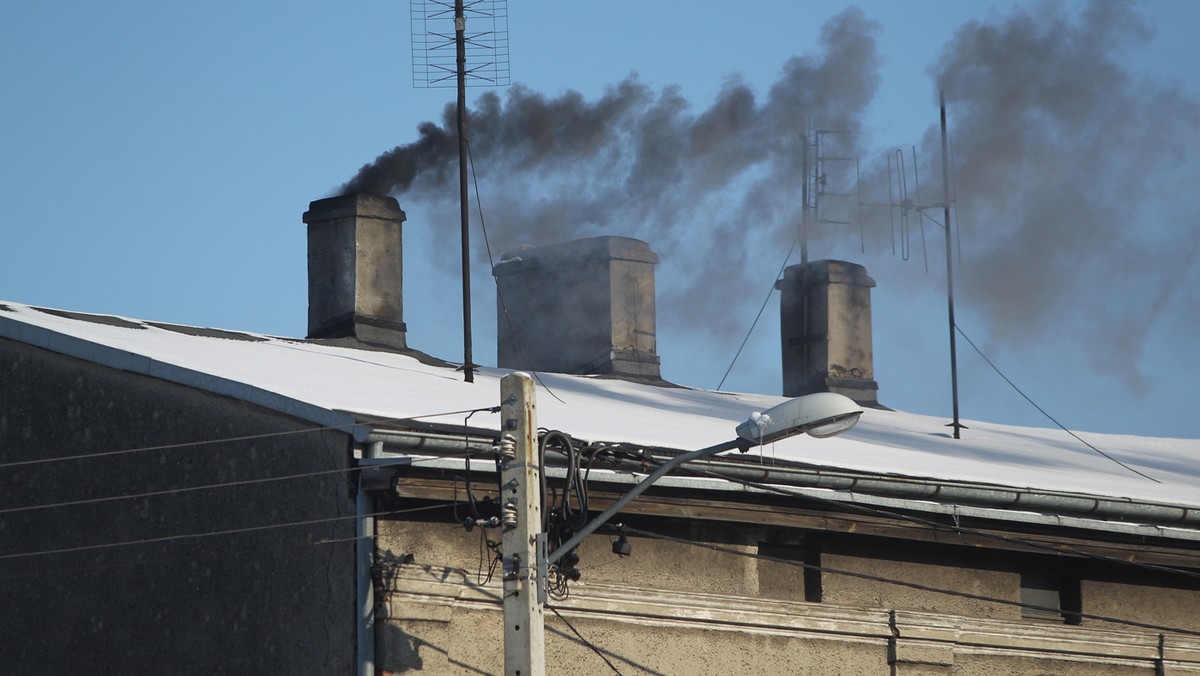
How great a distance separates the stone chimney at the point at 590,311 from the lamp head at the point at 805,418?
37.2 ft

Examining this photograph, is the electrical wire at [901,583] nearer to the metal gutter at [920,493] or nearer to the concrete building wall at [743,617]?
the concrete building wall at [743,617]

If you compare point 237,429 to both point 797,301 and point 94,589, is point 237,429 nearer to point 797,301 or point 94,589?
point 94,589

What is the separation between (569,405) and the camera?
15.0 meters

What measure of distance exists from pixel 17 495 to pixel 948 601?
22.6 ft

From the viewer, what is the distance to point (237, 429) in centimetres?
1104

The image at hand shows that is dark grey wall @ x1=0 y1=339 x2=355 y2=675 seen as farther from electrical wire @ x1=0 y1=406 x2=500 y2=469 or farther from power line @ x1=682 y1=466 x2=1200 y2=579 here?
power line @ x1=682 y1=466 x2=1200 y2=579

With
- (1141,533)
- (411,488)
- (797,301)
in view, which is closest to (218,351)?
(411,488)

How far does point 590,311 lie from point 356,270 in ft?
13.6

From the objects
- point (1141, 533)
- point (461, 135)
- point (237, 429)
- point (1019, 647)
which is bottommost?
point (1019, 647)

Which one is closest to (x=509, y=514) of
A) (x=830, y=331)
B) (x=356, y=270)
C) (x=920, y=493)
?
(x=920, y=493)

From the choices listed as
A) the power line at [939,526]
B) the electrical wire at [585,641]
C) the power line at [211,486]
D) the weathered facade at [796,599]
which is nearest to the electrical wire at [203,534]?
the weathered facade at [796,599]

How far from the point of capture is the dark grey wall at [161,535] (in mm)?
10516

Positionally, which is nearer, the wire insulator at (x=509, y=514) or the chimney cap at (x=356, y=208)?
the wire insulator at (x=509, y=514)

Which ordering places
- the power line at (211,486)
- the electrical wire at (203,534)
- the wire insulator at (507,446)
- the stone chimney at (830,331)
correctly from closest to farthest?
the wire insulator at (507,446), the power line at (211,486), the electrical wire at (203,534), the stone chimney at (830,331)
